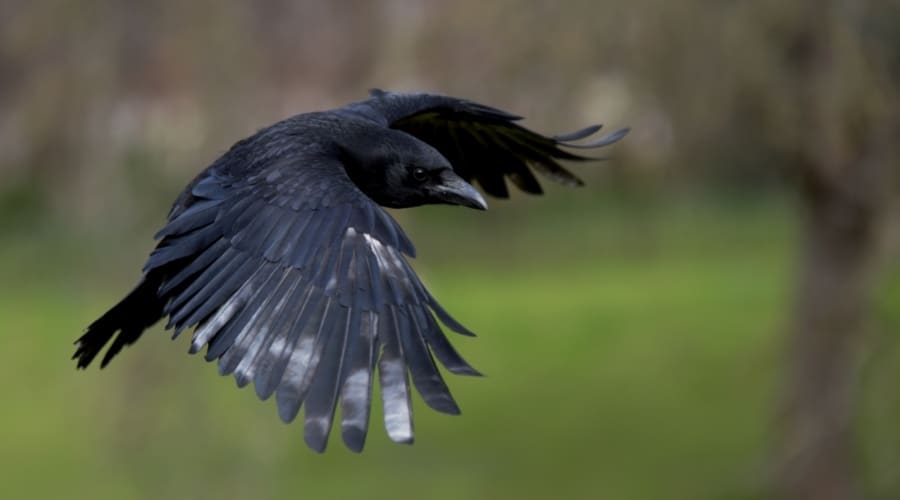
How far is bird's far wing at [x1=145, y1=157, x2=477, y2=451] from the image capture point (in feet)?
13.6

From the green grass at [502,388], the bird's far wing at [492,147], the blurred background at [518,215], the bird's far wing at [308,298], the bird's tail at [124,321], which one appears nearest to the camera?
the bird's far wing at [308,298]

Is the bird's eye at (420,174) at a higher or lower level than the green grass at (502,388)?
lower

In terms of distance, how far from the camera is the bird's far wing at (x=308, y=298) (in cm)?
415

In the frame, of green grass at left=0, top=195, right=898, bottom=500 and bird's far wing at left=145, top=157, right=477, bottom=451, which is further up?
green grass at left=0, top=195, right=898, bottom=500

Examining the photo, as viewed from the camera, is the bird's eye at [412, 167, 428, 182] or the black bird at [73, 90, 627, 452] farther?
the bird's eye at [412, 167, 428, 182]

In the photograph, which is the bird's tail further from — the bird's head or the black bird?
the bird's head

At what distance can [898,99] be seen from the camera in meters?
9.87

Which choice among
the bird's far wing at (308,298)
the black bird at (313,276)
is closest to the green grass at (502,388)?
the black bird at (313,276)

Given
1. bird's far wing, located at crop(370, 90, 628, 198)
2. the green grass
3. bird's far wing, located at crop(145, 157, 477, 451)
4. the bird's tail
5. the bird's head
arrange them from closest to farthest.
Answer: bird's far wing, located at crop(145, 157, 477, 451), the bird's tail, the bird's head, bird's far wing, located at crop(370, 90, 628, 198), the green grass

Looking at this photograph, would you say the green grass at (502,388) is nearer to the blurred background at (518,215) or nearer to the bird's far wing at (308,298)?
the blurred background at (518,215)

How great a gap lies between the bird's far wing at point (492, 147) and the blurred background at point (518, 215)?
2.88m

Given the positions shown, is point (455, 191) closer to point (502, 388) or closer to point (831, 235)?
point (831, 235)

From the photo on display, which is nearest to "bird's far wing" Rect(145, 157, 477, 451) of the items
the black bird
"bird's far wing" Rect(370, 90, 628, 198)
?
the black bird

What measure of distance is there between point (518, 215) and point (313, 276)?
6709 mm
